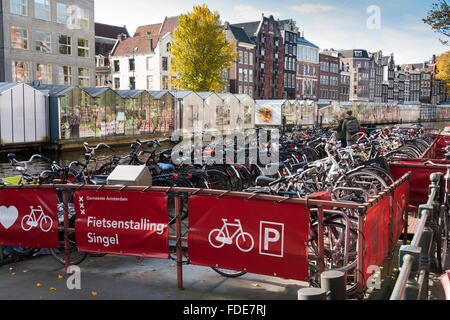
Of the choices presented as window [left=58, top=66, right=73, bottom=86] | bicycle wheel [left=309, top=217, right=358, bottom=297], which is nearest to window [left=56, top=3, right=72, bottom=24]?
window [left=58, top=66, right=73, bottom=86]

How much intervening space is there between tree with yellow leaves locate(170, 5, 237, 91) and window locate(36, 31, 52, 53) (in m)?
11.4

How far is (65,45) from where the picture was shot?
131ft

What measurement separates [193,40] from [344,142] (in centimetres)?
3023

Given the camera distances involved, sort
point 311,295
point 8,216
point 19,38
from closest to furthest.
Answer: point 311,295
point 8,216
point 19,38

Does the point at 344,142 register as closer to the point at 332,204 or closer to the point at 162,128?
the point at 332,204

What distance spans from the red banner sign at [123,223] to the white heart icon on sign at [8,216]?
2.91 feet

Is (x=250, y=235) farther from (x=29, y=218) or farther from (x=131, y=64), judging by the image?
(x=131, y=64)

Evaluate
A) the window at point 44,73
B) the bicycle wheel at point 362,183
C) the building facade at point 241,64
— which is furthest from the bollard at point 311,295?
the building facade at point 241,64

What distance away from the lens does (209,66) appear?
43.2 metres

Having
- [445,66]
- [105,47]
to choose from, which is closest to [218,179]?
[445,66]

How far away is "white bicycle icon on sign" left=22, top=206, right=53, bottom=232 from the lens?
5.30 metres

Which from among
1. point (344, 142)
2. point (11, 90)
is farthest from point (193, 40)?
point (344, 142)

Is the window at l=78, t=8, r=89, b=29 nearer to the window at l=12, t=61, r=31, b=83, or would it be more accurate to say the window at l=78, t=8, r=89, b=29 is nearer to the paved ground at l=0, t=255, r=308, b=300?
the window at l=12, t=61, r=31, b=83

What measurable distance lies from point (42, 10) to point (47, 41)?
239cm
